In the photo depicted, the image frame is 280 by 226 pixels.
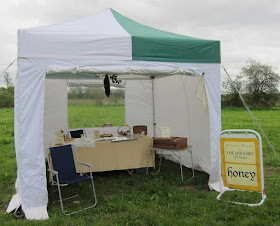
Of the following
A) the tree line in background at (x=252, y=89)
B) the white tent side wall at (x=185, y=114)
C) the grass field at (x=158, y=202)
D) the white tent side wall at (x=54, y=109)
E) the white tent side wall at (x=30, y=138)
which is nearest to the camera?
the grass field at (x=158, y=202)

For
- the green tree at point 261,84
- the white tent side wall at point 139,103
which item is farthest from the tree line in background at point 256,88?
the white tent side wall at point 139,103

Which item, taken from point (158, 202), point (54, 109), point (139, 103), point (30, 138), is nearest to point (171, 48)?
point (158, 202)

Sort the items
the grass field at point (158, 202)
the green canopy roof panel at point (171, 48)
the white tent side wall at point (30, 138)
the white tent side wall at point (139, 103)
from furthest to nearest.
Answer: the white tent side wall at point (139, 103) → the green canopy roof panel at point (171, 48) → the white tent side wall at point (30, 138) → the grass field at point (158, 202)

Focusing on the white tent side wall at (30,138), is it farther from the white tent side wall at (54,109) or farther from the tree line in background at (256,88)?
the tree line in background at (256,88)

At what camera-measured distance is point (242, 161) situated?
361 centimetres

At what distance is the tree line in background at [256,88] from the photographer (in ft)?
61.9

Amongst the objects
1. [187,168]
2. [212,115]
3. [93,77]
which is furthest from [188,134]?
[93,77]

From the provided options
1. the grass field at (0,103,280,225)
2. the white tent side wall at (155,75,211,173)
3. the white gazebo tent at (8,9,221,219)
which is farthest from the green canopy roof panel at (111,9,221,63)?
the grass field at (0,103,280,225)

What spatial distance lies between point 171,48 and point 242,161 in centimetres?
177

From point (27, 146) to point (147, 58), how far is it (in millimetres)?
1888

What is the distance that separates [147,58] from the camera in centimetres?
398

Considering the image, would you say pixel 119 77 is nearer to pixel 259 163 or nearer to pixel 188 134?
pixel 188 134

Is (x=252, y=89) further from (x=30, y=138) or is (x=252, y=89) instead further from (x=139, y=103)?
(x=30, y=138)

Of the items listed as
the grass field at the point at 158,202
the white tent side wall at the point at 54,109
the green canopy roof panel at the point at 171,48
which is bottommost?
the grass field at the point at 158,202
